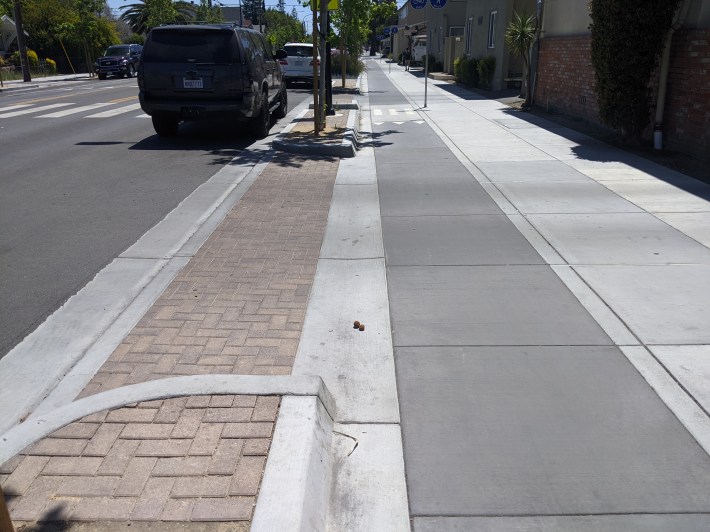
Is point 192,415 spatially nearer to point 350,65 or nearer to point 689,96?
point 689,96

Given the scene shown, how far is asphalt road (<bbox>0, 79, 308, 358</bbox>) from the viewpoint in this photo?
5793mm

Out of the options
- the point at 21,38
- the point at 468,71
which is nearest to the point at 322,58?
the point at 468,71

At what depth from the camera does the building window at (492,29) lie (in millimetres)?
26188

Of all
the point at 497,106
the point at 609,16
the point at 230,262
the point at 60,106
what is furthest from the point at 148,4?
the point at 230,262

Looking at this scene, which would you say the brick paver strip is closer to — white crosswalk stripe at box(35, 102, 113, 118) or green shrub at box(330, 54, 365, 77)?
white crosswalk stripe at box(35, 102, 113, 118)

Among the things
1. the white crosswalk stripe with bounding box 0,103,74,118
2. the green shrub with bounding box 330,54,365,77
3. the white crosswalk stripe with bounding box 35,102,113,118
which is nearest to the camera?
the white crosswalk stripe with bounding box 35,102,113,118

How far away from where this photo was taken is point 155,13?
172ft

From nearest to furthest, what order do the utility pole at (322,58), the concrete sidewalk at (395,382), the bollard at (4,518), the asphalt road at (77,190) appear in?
the bollard at (4,518) → the concrete sidewalk at (395,382) → the asphalt road at (77,190) → the utility pole at (322,58)

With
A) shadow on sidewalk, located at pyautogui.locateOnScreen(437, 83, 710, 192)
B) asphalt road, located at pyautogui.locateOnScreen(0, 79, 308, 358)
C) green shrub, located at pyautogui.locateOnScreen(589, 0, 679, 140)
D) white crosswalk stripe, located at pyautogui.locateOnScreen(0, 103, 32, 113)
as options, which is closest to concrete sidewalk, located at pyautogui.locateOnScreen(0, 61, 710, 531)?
asphalt road, located at pyautogui.locateOnScreen(0, 79, 308, 358)

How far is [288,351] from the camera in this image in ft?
14.6

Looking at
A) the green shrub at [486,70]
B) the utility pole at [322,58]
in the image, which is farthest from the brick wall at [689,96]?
the green shrub at [486,70]

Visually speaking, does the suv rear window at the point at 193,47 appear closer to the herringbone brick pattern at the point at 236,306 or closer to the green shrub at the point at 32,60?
the herringbone brick pattern at the point at 236,306

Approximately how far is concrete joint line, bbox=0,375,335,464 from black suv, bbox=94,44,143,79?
41385mm

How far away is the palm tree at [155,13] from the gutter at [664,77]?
47.7m
